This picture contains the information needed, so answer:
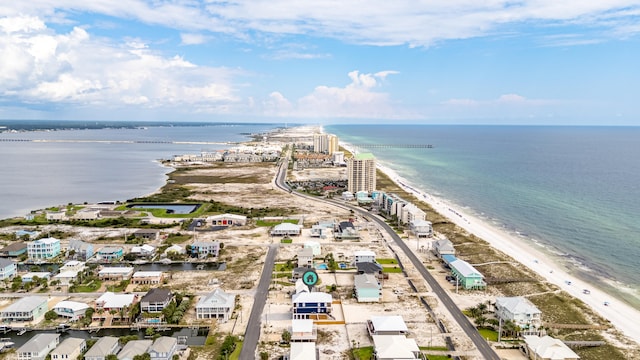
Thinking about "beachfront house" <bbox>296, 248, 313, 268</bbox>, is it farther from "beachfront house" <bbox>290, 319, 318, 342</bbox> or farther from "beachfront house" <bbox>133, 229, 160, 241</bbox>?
"beachfront house" <bbox>133, 229, 160, 241</bbox>

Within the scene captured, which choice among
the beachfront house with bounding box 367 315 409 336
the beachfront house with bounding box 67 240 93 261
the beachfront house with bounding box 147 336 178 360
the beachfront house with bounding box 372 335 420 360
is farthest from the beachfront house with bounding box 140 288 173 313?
the beachfront house with bounding box 67 240 93 261

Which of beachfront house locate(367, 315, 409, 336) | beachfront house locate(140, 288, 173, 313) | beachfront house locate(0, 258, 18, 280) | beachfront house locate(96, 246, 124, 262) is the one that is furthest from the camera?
beachfront house locate(96, 246, 124, 262)

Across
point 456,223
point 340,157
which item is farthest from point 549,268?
point 340,157

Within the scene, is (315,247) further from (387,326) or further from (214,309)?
(387,326)

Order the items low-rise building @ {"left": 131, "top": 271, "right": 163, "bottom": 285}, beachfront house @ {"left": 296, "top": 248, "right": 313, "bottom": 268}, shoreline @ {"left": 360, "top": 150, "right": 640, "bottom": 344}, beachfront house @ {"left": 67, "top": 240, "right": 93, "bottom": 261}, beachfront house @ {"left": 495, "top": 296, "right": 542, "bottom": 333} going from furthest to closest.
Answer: beachfront house @ {"left": 67, "top": 240, "right": 93, "bottom": 261}
beachfront house @ {"left": 296, "top": 248, "right": 313, "bottom": 268}
low-rise building @ {"left": 131, "top": 271, "right": 163, "bottom": 285}
shoreline @ {"left": 360, "top": 150, "right": 640, "bottom": 344}
beachfront house @ {"left": 495, "top": 296, "right": 542, "bottom": 333}

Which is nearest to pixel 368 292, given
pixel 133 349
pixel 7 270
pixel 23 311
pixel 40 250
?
pixel 133 349

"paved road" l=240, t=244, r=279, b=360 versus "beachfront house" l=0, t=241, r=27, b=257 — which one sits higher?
"beachfront house" l=0, t=241, r=27, b=257
